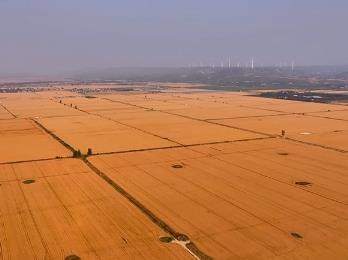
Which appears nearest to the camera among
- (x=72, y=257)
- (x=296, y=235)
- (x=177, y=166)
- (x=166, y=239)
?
(x=72, y=257)

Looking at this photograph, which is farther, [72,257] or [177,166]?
[177,166]

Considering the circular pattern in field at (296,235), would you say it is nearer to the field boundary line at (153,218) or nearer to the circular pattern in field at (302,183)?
the field boundary line at (153,218)

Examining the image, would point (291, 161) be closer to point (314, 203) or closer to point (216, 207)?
point (314, 203)

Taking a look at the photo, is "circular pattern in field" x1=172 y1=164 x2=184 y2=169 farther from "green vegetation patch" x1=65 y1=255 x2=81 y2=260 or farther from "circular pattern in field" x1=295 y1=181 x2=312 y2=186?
"green vegetation patch" x1=65 y1=255 x2=81 y2=260

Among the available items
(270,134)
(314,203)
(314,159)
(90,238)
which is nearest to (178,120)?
(270,134)

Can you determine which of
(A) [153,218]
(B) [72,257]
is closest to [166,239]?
(A) [153,218]

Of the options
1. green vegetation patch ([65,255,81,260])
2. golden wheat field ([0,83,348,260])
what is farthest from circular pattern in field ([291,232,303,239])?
green vegetation patch ([65,255,81,260])

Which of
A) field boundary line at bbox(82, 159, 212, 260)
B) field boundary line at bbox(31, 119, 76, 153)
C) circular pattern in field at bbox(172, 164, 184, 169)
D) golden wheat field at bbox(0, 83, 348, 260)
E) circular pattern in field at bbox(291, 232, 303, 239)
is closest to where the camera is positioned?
field boundary line at bbox(82, 159, 212, 260)

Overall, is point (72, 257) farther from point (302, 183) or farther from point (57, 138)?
point (57, 138)

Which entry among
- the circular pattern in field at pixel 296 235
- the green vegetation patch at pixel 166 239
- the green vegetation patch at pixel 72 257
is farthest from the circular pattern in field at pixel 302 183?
the green vegetation patch at pixel 72 257
